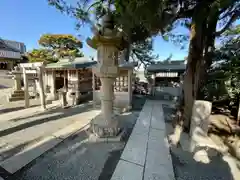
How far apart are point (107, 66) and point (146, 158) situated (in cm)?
223

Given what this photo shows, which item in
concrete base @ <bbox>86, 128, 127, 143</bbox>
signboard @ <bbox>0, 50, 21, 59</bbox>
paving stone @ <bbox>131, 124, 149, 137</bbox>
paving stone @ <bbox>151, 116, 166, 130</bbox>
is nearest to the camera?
concrete base @ <bbox>86, 128, 127, 143</bbox>

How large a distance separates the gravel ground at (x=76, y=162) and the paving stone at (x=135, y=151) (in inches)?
5.4

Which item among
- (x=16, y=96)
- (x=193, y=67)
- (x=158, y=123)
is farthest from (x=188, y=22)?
(x=16, y=96)

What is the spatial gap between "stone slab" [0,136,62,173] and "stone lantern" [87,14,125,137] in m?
1.09

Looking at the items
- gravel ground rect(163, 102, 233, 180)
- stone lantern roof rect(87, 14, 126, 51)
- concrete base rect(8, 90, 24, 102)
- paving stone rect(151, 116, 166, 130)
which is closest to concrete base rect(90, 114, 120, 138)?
gravel ground rect(163, 102, 233, 180)

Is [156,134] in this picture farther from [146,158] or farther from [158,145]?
[146,158]

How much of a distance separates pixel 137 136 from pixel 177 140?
3.43 feet

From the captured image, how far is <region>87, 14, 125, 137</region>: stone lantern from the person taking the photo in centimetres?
312

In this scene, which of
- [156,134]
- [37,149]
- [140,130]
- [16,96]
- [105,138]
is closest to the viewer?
[37,149]

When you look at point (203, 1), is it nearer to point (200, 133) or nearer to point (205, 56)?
point (205, 56)

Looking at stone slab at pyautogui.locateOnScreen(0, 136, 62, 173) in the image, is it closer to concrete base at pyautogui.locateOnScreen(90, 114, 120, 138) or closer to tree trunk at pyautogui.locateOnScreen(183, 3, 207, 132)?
concrete base at pyautogui.locateOnScreen(90, 114, 120, 138)

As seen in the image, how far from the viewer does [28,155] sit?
274cm

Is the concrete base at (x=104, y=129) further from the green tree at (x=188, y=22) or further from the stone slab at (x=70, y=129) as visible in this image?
the green tree at (x=188, y=22)

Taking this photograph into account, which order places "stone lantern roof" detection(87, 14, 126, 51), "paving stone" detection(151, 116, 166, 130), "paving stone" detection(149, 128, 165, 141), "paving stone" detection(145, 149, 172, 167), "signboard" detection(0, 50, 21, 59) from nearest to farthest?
"paving stone" detection(145, 149, 172, 167) → "stone lantern roof" detection(87, 14, 126, 51) → "paving stone" detection(149, 128, 165, 141) → "paving stone" detection(151, 116, 166, 130) → "signboard" detection(0, 50, 21, 59)
